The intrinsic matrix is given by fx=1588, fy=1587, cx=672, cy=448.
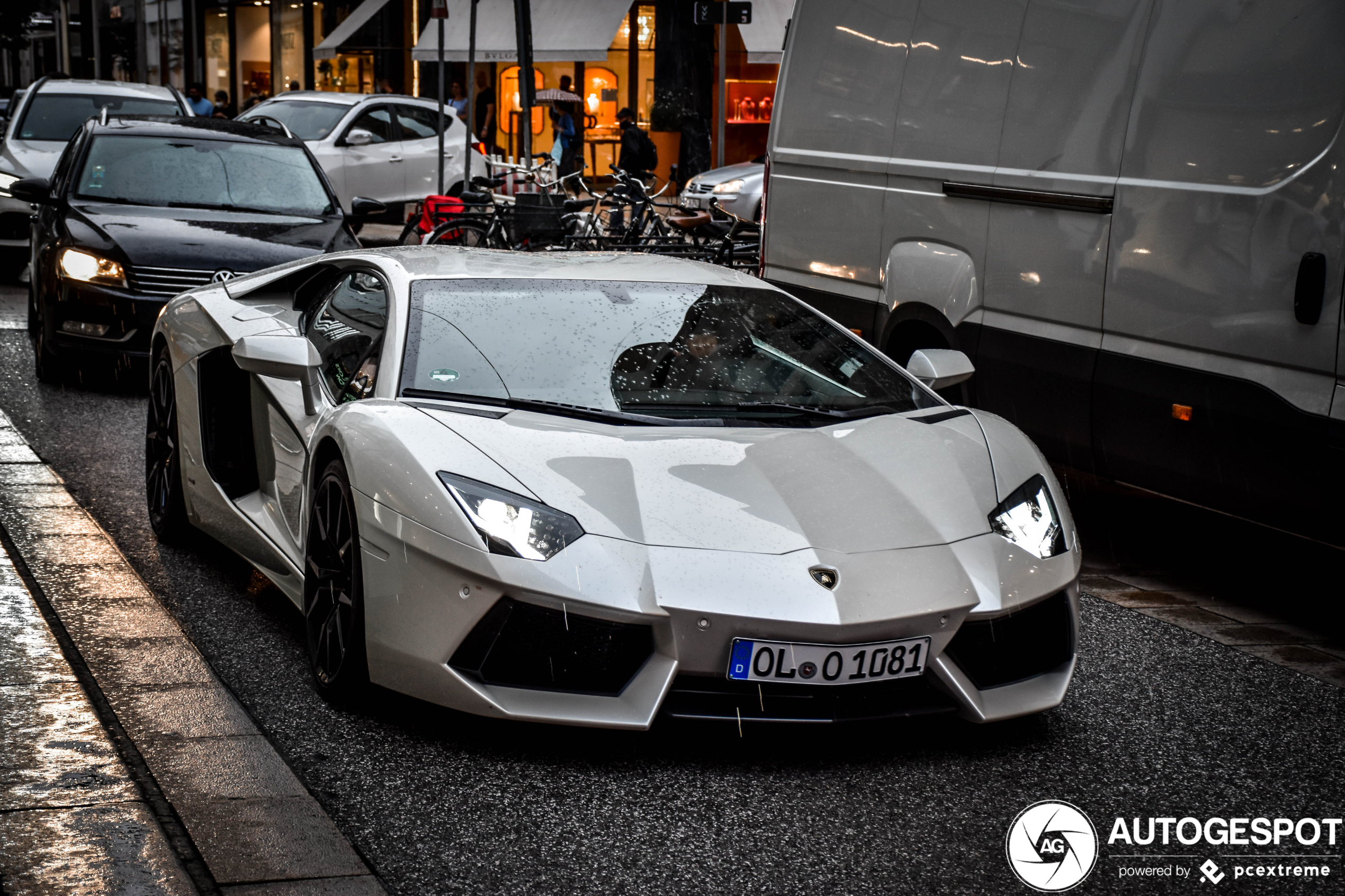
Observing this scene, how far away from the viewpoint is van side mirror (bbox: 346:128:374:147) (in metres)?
19.2

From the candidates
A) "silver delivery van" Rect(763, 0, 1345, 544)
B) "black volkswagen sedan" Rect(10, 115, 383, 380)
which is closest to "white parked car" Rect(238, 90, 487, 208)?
"black volkswagen sedan" Rect(10, 115, 383, 380)

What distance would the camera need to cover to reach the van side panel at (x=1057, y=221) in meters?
5.78

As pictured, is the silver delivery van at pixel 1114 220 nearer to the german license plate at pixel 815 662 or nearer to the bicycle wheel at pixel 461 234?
the german license plate at pixel 815 662

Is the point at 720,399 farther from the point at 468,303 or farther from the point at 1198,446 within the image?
the point at 1198,446

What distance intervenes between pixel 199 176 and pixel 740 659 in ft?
24.9

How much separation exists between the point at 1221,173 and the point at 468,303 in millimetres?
2533

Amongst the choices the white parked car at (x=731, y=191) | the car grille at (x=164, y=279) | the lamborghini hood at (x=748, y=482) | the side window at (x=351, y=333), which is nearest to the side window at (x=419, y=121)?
the white parked car at (x=731, y=191)

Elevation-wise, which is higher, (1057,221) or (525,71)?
(525,71)

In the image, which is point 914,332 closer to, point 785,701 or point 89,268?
point 785,701

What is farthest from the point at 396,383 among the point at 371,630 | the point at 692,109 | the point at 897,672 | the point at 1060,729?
the point at 692,109

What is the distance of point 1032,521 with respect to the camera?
4148mm

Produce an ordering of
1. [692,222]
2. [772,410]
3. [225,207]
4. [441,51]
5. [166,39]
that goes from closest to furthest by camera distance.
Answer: [772,410] < [225,207] < [692,222] < [441,51] < [166,39]

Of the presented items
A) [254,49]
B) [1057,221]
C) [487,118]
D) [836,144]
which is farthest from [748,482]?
[254,49]

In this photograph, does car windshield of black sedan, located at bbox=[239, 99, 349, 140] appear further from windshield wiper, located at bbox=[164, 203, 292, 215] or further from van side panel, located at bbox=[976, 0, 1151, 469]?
van side panel, located at bbox=[976, 0, 1151, 469]
